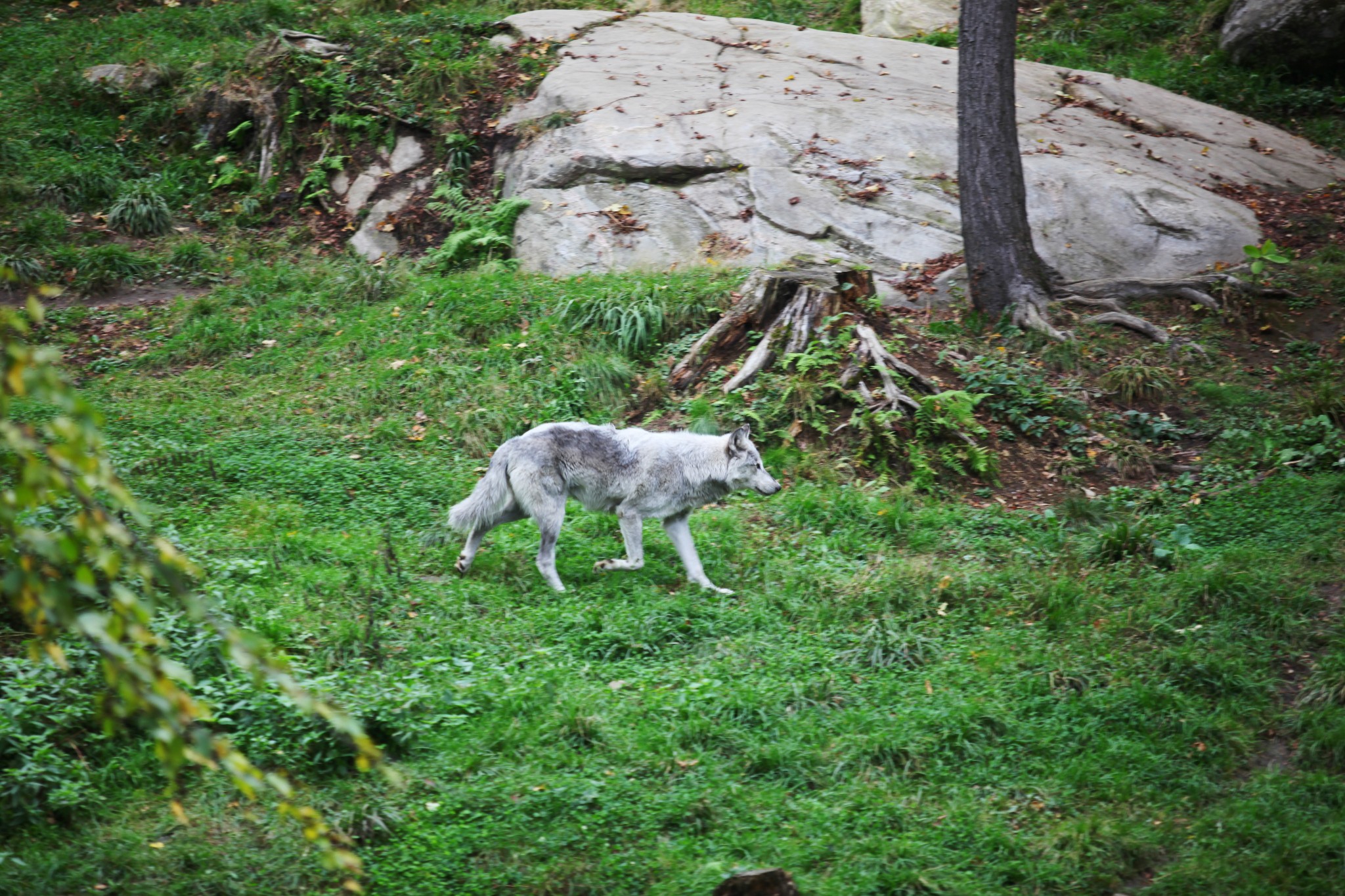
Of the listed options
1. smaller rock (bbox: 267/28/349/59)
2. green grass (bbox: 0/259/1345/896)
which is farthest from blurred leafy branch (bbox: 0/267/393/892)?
smaller rock (bbox: 267/28/349/59)

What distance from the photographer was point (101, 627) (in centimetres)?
267

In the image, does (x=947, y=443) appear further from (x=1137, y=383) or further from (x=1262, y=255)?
(x=1262, y=255)

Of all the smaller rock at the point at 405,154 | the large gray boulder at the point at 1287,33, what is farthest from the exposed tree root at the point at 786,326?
the large gray boulder at the point at 1287,33

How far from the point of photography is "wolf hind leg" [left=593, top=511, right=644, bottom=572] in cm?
885

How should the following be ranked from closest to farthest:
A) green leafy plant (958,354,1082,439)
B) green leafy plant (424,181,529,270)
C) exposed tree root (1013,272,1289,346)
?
green leafy plant (958,354,1082,439) < exposed tree root (1013,272,1289,346) < green leafy plant (424,181,529,270)

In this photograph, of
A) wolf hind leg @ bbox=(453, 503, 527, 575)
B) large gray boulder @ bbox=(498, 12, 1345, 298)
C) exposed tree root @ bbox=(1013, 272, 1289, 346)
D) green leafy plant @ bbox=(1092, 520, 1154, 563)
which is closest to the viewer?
wolf hind leg @ bbox=(453, 503, 527, 575)

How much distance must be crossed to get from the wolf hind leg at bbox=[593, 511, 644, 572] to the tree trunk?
6.58 m

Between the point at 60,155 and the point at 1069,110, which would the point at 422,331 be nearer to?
the point at 60,155

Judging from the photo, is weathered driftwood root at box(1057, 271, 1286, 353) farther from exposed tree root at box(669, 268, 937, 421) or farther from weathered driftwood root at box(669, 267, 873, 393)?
weathered driftwood root at box(669, 267, 873, 393)

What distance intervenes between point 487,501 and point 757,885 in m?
4.36

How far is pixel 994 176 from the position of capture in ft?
42.3

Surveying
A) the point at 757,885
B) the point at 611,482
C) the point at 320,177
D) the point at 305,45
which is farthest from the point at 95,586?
the point at 305,45

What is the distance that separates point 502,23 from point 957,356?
11.6m

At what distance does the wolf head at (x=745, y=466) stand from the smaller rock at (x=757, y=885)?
178 inches
